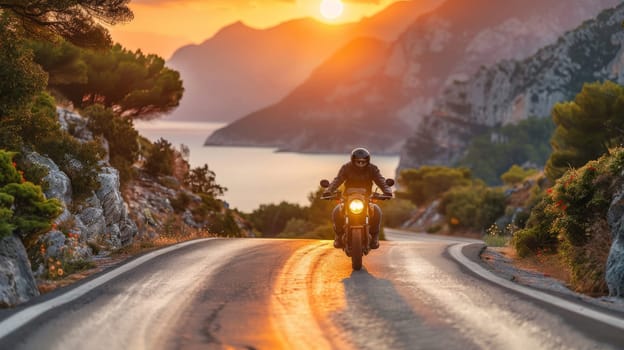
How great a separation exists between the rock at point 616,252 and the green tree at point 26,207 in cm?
681

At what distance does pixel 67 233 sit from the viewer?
1176 cm

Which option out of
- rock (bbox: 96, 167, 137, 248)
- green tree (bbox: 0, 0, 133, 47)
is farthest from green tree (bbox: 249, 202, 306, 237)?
rock (bbox: 96, 167, 137, 248)

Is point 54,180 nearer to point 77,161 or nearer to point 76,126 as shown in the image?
point 77,161

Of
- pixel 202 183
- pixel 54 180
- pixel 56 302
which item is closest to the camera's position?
pixel 56 302

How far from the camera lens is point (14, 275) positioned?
765cm

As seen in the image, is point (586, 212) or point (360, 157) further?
point (360, 157)

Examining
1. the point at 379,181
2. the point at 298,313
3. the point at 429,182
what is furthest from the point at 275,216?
the point at 298,313

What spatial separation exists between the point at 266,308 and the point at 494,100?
656 ft

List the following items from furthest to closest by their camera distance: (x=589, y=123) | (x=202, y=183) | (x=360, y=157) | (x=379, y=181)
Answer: (x=589, y=123) → (x=202, y=183) → (x=379, y=181) → (x=360, y=157)

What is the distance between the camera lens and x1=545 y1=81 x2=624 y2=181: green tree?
41781 millimetres

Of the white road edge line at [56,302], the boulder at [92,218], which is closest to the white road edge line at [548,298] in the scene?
the white road edge line at [56,302]

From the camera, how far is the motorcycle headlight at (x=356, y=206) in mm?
10234

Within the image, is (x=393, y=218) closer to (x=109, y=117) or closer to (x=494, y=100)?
(x=109, y=117)

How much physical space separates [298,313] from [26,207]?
4070mm
